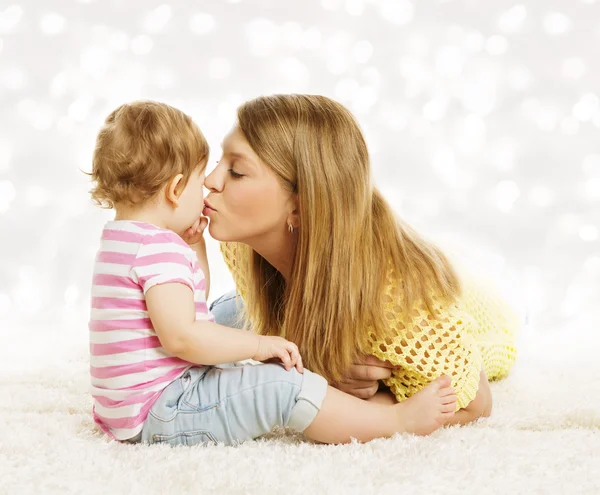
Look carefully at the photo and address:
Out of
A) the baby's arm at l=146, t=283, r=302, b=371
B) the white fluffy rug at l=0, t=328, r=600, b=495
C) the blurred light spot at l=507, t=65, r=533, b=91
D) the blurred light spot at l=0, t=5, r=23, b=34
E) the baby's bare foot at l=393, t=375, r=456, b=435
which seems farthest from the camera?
the blurred light spot at l=507, t=65, r=533, b=91

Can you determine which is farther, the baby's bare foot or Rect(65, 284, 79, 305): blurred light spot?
Rect(65, 284, 79, 305): blurred light spot

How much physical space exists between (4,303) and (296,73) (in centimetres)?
118

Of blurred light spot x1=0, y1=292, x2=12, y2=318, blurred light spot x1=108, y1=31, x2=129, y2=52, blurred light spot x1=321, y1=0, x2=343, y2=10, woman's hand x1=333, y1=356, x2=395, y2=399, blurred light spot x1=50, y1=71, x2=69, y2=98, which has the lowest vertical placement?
blurred light spot x1=0, y1=292, x2=12, y2=318

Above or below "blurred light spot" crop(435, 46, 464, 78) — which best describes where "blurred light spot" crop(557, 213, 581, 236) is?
below

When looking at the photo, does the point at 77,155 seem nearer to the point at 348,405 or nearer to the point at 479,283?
the point at 479,283

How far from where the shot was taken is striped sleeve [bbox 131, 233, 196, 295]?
1.11m

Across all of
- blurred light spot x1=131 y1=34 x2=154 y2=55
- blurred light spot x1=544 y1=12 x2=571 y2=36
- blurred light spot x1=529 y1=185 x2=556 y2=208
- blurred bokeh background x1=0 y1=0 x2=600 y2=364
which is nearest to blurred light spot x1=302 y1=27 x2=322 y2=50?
blurred bokeh background x1=0 y1=0 x2=600 y2=364

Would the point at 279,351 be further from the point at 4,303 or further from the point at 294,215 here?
the point at 4,303

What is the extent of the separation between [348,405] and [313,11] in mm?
1636

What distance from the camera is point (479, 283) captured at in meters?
1.82

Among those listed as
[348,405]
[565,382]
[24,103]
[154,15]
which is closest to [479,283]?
[565,382]

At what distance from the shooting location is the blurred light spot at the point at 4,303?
2.51 metres

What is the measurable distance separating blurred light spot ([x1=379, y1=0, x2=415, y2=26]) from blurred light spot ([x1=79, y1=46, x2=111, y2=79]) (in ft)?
2.92

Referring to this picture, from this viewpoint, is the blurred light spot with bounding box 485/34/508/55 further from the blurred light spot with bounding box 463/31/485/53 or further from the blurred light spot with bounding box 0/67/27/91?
the blurred light spot with bounding box 0/67/27/91
